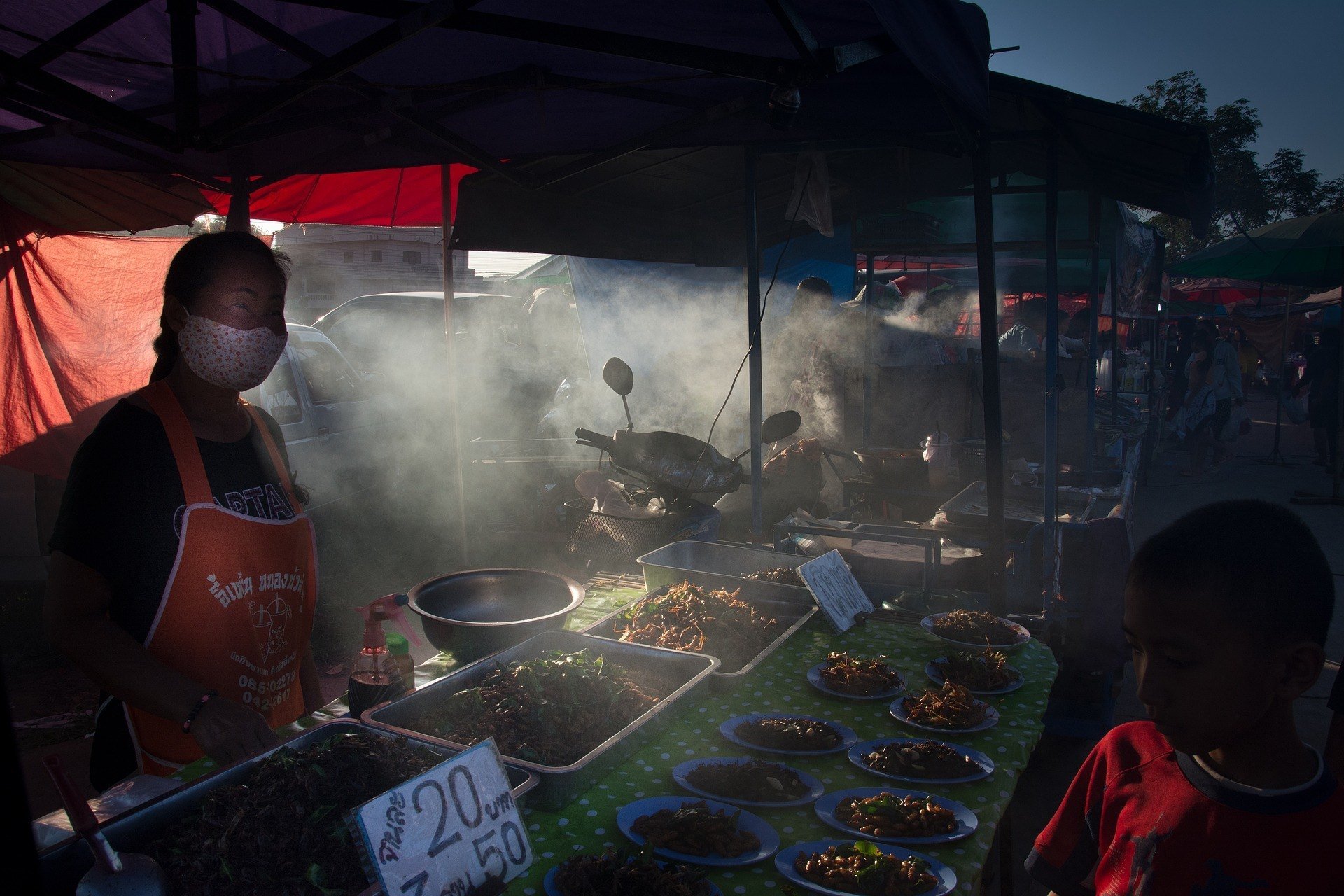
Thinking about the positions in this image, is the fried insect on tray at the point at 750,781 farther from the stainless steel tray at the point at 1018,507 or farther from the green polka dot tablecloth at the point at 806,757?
the stainless steel tray at the point at 1018,507

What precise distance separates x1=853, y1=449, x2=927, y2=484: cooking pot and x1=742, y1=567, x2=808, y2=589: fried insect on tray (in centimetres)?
261

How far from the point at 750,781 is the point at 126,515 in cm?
149

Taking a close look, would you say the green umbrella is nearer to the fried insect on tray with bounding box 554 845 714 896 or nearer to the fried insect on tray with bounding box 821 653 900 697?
the fried insect on tray with bounding box 821 653 900 697

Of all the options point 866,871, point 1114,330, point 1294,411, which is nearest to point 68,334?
point 866,871

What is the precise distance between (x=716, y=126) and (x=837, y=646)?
221 cm

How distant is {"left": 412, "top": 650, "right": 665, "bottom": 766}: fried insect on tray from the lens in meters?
1.76

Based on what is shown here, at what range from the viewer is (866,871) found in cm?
138

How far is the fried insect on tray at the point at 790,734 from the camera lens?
190 cm

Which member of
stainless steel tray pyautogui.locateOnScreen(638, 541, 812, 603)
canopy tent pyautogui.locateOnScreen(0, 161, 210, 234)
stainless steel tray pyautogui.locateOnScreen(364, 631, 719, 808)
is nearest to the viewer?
stainless steel tray pyautogui.locateOnScreen(364, 631, 719, 808)

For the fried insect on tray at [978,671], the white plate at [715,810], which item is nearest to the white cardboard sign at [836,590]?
the fried insect on tray at [978,671]

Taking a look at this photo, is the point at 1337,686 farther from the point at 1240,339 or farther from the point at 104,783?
the point at 1240,339

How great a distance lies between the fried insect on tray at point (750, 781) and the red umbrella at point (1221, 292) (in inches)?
995

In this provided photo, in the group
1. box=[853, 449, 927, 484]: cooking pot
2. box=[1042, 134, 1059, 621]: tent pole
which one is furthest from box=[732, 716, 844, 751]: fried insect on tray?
box=[853, 449, 927, 484]: cooking pot

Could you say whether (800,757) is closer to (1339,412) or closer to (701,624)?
(701,624)
